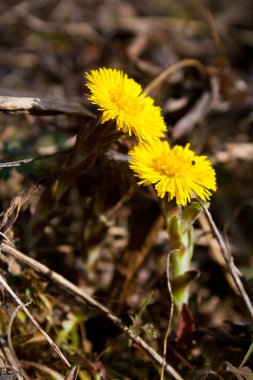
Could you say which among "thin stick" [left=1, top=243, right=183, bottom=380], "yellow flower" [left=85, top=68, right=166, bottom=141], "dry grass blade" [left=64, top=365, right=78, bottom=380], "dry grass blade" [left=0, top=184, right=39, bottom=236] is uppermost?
"yellow flower" [left=85, top=68, right=166, bottom=141]

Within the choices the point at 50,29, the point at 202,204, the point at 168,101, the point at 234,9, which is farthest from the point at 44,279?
the point at 234,9

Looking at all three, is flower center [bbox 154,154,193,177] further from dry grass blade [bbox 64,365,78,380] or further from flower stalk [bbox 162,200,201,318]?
dry grass blade [bbox 64,365,78,380]

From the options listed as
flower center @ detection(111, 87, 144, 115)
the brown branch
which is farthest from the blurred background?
flower center @ detection(111, 87, 144, 115)


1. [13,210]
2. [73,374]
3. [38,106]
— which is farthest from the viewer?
[38,106]

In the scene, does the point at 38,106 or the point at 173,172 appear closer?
the point at 173,172

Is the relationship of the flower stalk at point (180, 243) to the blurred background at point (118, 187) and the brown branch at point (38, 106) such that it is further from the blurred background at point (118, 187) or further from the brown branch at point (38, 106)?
the brown branch at point (38, 106)

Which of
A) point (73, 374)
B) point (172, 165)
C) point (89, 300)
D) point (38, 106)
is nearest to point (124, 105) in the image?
point (172, 165)

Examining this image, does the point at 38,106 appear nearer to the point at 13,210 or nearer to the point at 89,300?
the point at 13,210

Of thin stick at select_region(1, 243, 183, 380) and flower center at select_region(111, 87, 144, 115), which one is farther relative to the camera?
thin stick at select_region(1, 243, 183, 380)
